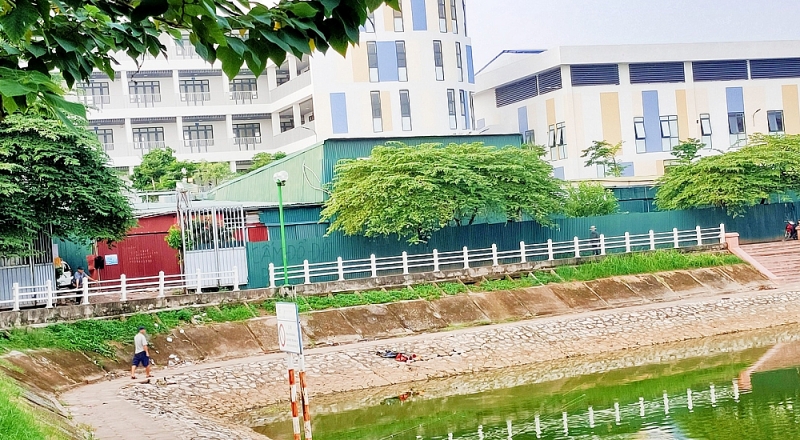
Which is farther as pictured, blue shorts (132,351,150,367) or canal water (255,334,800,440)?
blue shorts (132,351,150,367)

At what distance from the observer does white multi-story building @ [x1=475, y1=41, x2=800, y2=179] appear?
5122 centimetres

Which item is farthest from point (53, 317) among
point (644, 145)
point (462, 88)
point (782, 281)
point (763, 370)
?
point (644, 145)

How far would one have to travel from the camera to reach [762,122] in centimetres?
5419

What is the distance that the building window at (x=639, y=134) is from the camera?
5192cm

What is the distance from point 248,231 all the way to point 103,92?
2466 cm

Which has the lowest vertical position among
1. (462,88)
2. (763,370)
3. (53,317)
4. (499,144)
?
(763,370)

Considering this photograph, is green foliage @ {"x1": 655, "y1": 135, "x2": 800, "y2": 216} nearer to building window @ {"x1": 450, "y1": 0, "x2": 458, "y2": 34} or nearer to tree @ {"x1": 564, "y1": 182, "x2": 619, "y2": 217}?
tree @ {"x1": 564, "y1": 182, "x2": 619, "y2": 217}

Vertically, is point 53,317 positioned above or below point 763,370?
above

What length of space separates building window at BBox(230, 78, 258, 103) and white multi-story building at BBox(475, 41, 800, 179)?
14.6 metres

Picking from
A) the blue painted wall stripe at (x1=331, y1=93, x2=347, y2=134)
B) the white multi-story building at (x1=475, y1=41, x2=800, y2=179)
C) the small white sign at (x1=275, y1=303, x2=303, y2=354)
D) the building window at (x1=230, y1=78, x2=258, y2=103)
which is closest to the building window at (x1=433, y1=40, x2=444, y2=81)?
the blue painted wall stripe at (x1=331, y1=93, x2=347, y2=134)

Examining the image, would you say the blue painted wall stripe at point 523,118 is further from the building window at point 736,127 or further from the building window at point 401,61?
the building window at point 401,61

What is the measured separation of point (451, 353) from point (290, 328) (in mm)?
14188

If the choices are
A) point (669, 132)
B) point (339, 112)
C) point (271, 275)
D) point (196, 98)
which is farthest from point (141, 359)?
point (669, 132)

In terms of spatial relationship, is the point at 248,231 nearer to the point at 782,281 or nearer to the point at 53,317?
the point at 53,317
